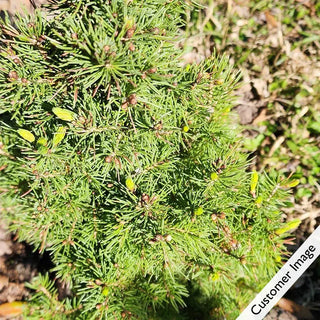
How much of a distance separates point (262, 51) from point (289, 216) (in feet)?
3.39

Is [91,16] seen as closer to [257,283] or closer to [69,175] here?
[69,175]

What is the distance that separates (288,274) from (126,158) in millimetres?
740

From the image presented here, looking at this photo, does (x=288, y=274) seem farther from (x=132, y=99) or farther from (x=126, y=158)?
(x=132, y=99)

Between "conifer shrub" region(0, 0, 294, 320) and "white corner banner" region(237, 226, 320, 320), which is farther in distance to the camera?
"white corner banner" region(237, 226, 320, 320)

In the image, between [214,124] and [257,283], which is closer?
[214,124]

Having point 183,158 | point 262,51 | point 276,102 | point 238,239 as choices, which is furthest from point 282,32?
point 238,239

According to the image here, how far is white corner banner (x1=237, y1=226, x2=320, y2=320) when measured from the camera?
3.83 feet

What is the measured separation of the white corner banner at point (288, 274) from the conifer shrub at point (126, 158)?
6 centimetres

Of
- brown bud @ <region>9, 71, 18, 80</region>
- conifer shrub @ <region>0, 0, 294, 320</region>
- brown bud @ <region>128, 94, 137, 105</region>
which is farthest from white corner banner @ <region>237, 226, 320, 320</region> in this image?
brown bud @ <region>9, 71, 18, 80</region>

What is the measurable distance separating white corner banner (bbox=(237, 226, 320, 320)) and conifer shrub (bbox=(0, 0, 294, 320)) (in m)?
0.06

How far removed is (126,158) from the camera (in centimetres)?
101

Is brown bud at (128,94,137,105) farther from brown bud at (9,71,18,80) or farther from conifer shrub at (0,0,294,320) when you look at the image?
brown bud at (9,71,18,80)

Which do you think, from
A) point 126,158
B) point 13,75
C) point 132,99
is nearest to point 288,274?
point 126,158

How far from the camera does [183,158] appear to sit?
1.21 m
